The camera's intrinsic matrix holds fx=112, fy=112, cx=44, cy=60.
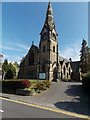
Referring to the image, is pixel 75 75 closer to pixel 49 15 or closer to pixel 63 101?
pixel 49 15

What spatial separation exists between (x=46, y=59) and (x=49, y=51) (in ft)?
9.59

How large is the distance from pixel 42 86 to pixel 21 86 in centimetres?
313

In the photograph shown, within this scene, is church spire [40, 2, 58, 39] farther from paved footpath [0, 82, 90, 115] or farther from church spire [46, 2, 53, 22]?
paved footpath [0, 82, 90, 115]

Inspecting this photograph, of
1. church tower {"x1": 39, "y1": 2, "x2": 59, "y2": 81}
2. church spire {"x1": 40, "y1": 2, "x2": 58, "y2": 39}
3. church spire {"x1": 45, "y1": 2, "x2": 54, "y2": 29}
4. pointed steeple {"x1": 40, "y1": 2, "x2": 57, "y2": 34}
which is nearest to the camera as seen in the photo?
church tower {"x1": 39, "y1": 2, "x2": 59, "y2": 81}

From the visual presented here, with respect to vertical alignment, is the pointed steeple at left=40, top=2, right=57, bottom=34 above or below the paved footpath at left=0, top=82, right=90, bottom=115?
above

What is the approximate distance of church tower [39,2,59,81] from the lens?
37.0 meters

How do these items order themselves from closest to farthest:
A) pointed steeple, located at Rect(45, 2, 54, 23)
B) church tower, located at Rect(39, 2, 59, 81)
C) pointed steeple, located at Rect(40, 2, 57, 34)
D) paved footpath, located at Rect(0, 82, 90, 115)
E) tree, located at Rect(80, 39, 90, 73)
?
paved footpath, located at Rect(0, 82, 90, 115), tree, located at Rect(80, 39, 90, 73), church tower, located at Rect(39, 2, 59, 81), pointed steeple, located at Rect(40, 2, 57, 34), pointed steeple, located at Rect(45, 2, 54, 23)

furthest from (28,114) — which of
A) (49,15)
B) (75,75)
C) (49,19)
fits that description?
(75,75)

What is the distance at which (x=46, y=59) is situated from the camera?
38344mm

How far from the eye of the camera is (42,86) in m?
17.0

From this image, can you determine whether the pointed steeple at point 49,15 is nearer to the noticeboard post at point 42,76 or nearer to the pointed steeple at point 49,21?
the pointed steeple at point 49,21

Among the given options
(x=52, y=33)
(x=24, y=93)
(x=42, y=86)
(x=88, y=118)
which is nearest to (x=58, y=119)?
(x=88, y=118)

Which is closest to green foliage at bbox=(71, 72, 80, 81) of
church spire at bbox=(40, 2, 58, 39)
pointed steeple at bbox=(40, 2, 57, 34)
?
church spire at bbox=(40, 2, 58, 39)

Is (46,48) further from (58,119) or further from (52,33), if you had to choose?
(58,119)
